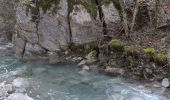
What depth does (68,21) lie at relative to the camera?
39.6 ft

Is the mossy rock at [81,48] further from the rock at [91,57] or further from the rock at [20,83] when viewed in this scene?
the rock at [20,83]

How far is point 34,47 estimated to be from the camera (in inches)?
496

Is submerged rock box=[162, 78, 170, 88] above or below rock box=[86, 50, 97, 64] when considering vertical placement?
below

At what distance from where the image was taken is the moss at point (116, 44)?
36.2ft

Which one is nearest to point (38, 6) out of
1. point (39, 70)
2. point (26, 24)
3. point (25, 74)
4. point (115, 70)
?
point (26, 24)

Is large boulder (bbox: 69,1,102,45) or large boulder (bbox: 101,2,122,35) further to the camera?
large boulder (bbox: 101,2,122,35)

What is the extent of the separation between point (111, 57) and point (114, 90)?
1764 millimetres

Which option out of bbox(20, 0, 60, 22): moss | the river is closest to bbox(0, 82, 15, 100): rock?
the river

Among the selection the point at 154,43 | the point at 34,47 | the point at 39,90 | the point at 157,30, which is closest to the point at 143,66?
the point at 154,43

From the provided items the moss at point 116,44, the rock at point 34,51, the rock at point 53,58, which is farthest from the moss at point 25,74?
the moss at point 116,44

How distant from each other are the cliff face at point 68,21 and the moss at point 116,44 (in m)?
0.86

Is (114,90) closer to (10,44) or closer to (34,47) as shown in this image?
(34,47)

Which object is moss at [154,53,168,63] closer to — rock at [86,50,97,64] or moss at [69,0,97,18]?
rock at [86,50,97,64]

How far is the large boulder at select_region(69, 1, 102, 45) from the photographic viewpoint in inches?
469
